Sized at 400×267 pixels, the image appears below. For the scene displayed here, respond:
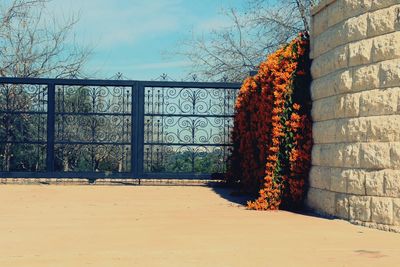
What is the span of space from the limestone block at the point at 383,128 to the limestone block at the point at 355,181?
451 millimetres

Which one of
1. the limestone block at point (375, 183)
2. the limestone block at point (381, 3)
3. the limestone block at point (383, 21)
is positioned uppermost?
the limestone block at point (381, 3)

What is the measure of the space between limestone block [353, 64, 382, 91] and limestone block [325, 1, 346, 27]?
2.92 ft

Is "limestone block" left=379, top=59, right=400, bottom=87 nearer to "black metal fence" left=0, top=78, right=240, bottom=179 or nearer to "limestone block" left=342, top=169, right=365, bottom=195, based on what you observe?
"limestone block" left=342, top=169, right=365, bottom=195

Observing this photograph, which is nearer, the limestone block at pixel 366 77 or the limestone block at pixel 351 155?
the limestone block at pixel 366 77

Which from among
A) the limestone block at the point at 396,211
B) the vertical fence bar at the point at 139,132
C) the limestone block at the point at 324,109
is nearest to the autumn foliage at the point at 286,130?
the limestone block at the point at 324,109

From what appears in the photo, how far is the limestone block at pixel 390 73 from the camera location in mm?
6504

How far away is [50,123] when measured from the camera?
12.5 m

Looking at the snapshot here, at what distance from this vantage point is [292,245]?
215 inches

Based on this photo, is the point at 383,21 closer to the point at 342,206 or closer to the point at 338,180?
the point at 338,180

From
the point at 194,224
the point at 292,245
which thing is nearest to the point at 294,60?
the point at 194,224

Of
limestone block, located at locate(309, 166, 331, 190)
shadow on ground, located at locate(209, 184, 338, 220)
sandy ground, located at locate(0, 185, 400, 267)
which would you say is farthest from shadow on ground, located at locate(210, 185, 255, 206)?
limestone block, located at locate(309, 166, 331, 190)

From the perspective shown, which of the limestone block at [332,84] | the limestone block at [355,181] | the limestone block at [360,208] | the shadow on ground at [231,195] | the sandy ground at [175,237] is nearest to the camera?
the sandy ground at [175,237]

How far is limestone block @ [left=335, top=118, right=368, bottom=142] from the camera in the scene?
6.92 meters

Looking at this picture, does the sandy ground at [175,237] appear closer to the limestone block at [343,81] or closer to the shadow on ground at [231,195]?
the shadow on ground at [231,195]
